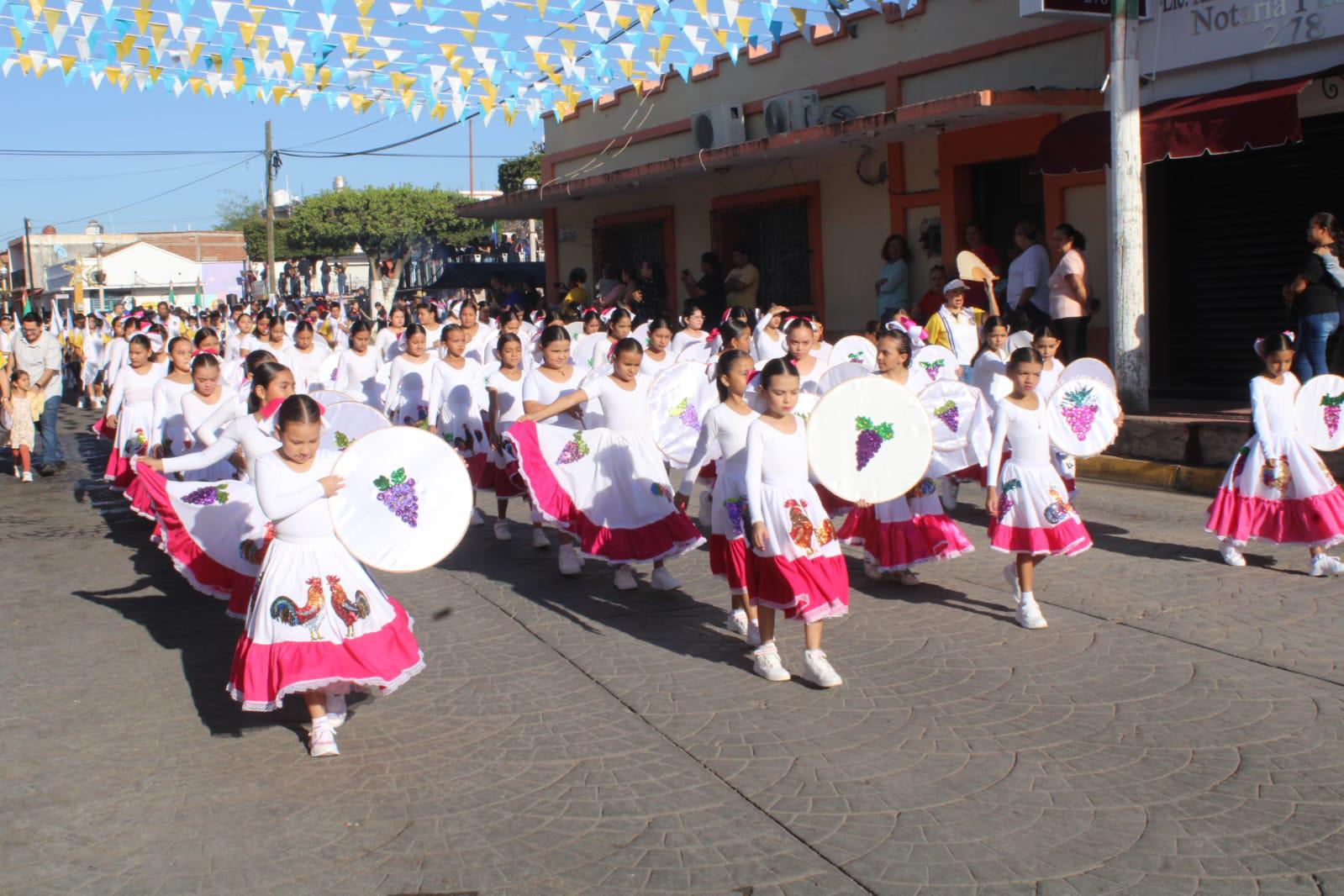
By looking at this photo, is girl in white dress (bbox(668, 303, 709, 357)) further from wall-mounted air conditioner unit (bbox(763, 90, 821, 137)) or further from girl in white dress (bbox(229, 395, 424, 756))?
wall-mounted air conditioner unit (bbox(763, 90, 821, 137))

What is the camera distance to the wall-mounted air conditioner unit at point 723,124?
20.5m

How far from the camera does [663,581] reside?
7820 millimetres

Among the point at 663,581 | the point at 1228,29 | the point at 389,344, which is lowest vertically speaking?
the point at 663,581

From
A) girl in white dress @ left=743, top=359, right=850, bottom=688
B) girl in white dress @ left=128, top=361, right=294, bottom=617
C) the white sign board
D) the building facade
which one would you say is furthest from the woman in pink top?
girl in white dress @ left=128, top=361, right=294, bottom=617

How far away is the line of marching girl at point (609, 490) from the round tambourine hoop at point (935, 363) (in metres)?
0.28

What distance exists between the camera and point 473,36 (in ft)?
41.9

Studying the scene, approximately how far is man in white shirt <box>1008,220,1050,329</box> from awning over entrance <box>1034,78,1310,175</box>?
0.73 m

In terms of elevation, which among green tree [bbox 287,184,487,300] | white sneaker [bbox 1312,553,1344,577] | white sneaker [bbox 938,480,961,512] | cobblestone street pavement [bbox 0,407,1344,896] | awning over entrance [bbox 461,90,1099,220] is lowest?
cobblestone street pavement [bbox 0,407,1344,896]

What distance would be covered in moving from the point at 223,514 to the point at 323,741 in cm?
232

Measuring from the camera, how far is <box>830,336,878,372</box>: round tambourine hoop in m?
10.1

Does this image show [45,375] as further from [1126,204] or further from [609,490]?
[1126,204]

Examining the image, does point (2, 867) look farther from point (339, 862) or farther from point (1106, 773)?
point (1106, 773)

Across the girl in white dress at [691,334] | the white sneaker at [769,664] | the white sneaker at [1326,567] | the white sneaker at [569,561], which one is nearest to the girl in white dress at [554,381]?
the white sneaker at [569,561]

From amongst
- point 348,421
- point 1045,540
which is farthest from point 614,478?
point 1045,540
